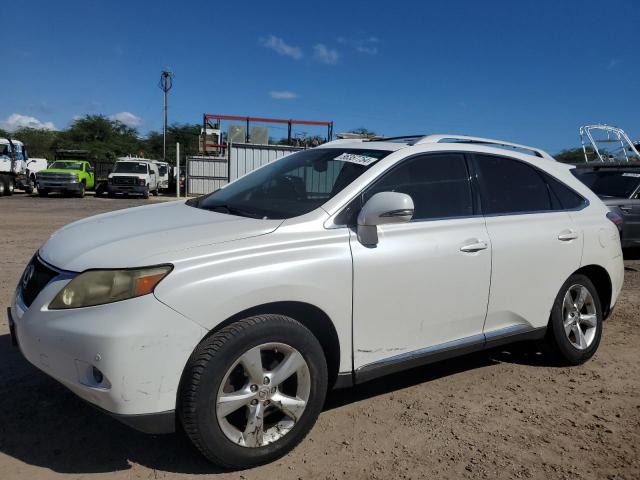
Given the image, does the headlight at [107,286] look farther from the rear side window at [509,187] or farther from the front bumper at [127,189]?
the front bumper at [127,189]

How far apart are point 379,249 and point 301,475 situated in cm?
126

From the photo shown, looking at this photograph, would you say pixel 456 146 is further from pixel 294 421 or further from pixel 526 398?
pixel 294 421

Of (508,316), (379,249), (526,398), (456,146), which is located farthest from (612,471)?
(456,146)

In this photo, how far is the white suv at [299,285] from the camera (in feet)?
8.09

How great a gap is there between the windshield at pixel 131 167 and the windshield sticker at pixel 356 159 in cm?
2582

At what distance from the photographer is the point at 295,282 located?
2756mm

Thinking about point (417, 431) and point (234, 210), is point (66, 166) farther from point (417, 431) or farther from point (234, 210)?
point (417, 431)

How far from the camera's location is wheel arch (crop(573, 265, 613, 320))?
438cm

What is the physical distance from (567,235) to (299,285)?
93.5 inches

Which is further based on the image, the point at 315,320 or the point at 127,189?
the point at 127,189

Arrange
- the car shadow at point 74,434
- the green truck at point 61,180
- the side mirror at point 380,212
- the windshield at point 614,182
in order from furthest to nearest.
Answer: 1. the green truck at point 61,180
2. the windshield at point 614,182
3. the side mirror at point 380,212
4. the car shadow at point 74,434

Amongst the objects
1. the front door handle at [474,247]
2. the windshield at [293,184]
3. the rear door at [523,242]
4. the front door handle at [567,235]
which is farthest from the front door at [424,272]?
the front door handle at [567,235]

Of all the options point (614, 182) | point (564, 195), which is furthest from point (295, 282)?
point (614, 182)

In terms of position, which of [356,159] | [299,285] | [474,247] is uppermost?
[356,159]
